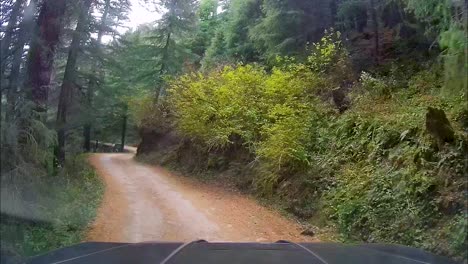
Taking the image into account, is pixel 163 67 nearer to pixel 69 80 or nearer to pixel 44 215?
pixel 69 80

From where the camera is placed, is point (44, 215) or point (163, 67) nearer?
point (44, 215)

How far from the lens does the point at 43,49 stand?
630cm

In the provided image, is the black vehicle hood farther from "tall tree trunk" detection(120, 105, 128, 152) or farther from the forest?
"tall tree trunk" detection(120, 105, 128, 152)

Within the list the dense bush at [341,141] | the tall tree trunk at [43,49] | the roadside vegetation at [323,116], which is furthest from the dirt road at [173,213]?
the tall tree trunk at [43,49]

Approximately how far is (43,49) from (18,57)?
23.4 inches

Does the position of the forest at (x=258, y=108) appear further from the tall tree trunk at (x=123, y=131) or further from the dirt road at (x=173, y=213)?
the dirt road at (x=173, y=213)

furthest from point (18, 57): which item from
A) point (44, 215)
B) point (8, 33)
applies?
point (44, 215)

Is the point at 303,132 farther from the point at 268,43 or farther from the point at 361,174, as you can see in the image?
the point at 268,43

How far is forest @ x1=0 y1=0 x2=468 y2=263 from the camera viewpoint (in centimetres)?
560

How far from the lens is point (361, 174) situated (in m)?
8.40

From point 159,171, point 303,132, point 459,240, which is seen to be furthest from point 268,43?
point 459,240

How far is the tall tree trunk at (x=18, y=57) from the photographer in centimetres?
507

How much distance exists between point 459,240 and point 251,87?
25.6 ft

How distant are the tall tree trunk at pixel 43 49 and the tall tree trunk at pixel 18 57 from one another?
0.13 meters
